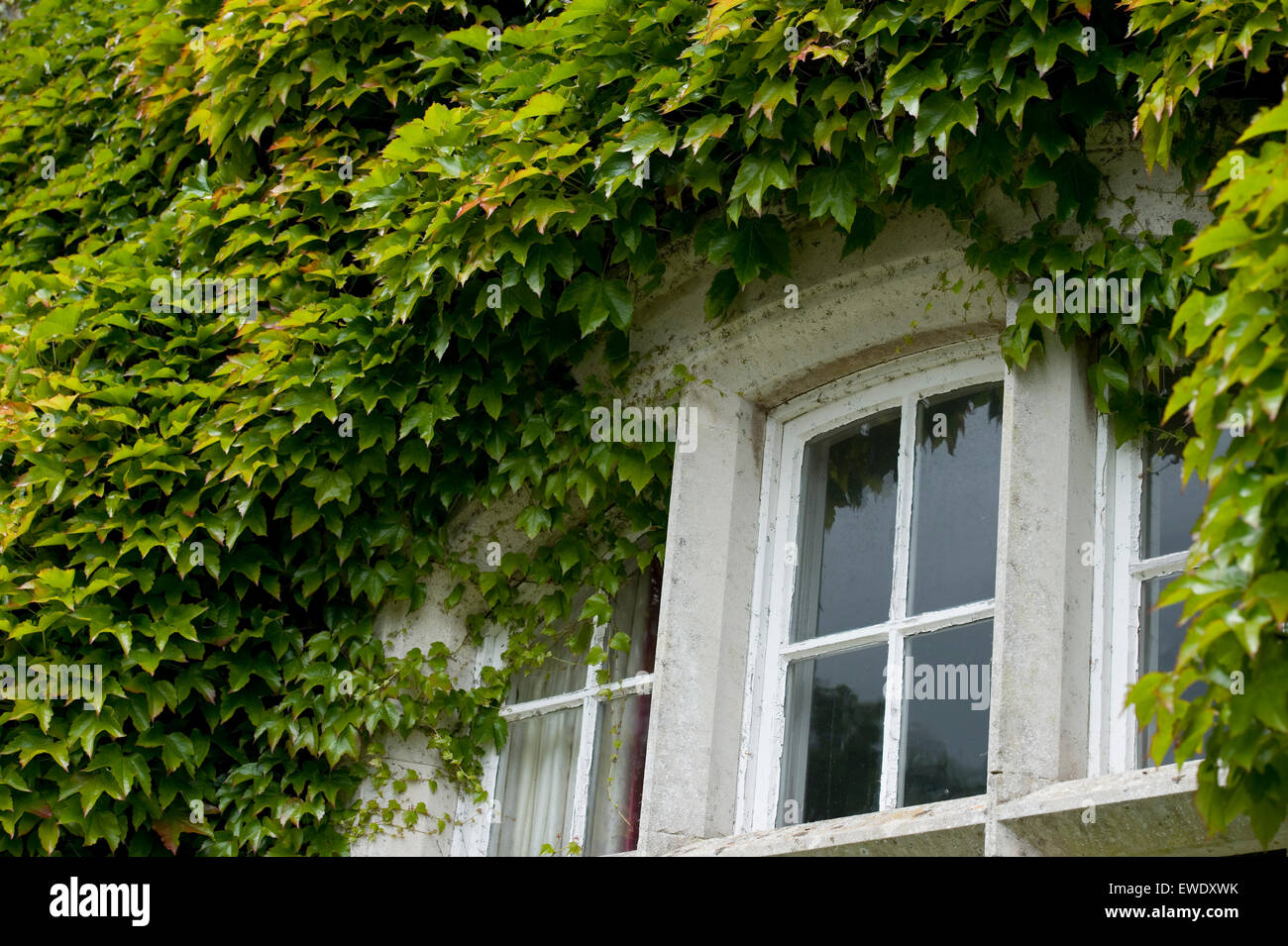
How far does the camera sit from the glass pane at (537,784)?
3998 mm

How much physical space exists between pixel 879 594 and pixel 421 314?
1.49m

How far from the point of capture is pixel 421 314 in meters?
4.14

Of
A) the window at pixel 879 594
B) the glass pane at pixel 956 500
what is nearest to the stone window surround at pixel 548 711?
the window at pixel 879 594

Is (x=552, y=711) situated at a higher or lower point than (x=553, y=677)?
lower

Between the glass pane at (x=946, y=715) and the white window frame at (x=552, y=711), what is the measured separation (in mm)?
784

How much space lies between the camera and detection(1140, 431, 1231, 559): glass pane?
3172 mm

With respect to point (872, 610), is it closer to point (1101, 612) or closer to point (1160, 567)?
point (1101, 612)

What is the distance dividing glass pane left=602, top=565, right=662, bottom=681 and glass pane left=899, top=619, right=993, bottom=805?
0.83 m

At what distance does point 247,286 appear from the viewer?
4.49 m

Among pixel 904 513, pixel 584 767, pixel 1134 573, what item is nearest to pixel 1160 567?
pixel 1134 573

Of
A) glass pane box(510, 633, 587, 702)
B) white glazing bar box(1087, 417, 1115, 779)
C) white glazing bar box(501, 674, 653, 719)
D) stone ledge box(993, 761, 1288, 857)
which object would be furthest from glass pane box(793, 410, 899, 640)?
stone ledge box(993, 761, 1288, 857)

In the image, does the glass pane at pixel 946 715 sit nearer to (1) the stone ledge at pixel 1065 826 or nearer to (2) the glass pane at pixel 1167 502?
(1) the stone ledge at pixel 1065 826

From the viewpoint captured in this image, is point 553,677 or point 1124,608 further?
point 553,677
